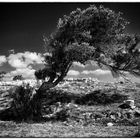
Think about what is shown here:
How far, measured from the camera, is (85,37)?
418 inches

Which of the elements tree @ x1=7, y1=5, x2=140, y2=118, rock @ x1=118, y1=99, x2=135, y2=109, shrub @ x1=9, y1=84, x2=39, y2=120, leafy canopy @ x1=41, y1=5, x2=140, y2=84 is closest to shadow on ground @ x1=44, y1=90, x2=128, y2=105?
rock @ x1=118, y1=99, x2=135, y2=109

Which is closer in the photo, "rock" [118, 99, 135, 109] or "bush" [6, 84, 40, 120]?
"bush" [6, 84, 40, 120]

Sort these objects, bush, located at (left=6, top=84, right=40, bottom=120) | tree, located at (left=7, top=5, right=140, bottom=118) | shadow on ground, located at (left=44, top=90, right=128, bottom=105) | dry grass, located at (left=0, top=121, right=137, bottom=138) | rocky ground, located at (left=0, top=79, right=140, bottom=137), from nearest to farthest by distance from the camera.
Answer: dry grass, located at (left=0, top=121, right=137, bottom=138)
rocky ground, located at (left=0, top=79, right=140, bottom=137)
bush, located at (left=6, top=84, right=40, bottom=120)
tree, located at (left=7, top=5, right=140, bottom=118)
shadow on ground, located at (left=44, top=90, right=128, bottom=105)

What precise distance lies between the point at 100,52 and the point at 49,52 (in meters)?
2.96

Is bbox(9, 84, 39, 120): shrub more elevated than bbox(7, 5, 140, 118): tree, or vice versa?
bbox(7, 5, 140, 118): tree

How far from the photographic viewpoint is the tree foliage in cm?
1038

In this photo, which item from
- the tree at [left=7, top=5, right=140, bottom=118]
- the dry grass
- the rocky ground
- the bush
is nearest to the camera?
the dry grass

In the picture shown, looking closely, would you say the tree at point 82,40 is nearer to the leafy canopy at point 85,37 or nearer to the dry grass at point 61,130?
the leafy canopy at point 85,37

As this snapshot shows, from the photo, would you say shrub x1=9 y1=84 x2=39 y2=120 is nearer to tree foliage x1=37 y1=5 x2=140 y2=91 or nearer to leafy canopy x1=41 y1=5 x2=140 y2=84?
tree foliage x1=37 y1=5 x2=140 y2=91

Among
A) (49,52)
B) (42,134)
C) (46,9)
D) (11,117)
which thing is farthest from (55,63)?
(42,134)

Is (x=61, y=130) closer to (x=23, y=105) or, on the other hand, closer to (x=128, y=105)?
(x=23, y=105)

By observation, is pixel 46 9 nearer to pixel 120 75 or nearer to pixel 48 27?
pixel 48 27

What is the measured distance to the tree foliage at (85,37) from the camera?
10383 millimetres

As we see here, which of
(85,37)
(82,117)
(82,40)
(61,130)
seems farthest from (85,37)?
(61,130)
